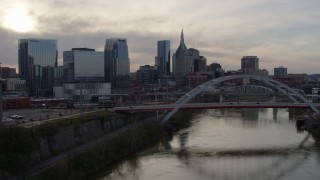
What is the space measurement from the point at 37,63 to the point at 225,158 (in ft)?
154

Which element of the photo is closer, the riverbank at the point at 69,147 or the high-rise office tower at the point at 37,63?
the riverbank at the point at 69,147

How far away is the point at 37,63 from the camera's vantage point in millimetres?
61656

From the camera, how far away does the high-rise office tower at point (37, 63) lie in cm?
5894

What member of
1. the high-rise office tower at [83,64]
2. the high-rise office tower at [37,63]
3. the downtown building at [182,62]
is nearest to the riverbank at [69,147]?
the high-rise office tower at [83,64]

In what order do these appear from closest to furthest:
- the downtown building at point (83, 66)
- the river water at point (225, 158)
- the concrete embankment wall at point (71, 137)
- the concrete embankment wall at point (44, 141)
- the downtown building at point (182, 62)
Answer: the concrete embankment wall at point (44, 141)
the concrete embankment wall at point (71, 137)
the river water at point (225, 158)
the downtown building at point (83, 66)
the downtown building at point (182, 62)

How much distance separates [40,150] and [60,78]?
150 feet

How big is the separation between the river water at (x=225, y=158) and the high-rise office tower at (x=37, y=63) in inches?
1418

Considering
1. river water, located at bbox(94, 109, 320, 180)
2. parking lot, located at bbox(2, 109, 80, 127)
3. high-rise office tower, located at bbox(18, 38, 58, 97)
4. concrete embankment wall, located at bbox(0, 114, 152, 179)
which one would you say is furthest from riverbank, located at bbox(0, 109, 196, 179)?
high-rise office tower, located at bbox(18, 38, 58, 97)

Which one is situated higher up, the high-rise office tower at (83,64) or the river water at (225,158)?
the high-rise office tower at (83,64)

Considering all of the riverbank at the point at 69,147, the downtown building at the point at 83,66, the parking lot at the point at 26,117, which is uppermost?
the downtown building at the point at 83,66

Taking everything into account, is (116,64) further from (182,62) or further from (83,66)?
(182,62)

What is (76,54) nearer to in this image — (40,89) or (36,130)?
(40,89)

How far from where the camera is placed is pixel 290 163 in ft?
59.1

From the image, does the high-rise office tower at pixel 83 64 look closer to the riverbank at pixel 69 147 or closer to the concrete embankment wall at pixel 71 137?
the riverbank at pixel 69 147
